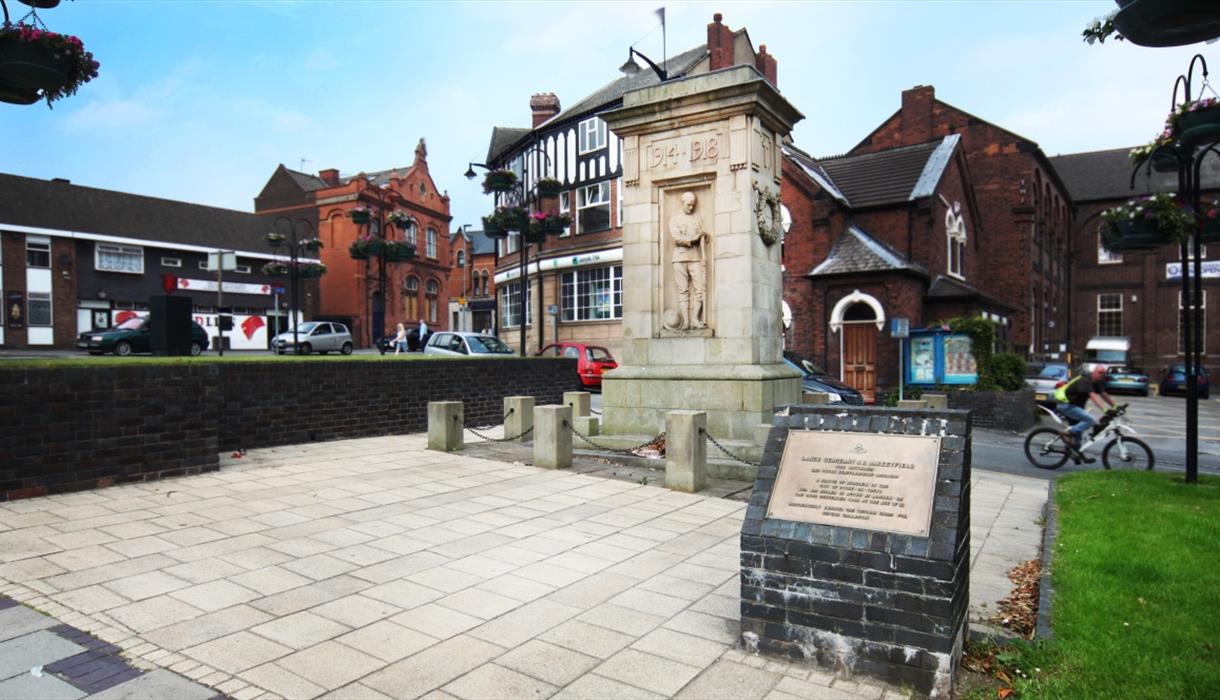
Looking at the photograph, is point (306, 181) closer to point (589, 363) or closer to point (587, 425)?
point (589, 363)

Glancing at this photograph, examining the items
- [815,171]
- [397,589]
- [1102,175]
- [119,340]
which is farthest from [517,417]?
[1102,175]

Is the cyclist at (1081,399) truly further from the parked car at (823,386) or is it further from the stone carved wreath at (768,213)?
the stone carved wreath at (768,213)

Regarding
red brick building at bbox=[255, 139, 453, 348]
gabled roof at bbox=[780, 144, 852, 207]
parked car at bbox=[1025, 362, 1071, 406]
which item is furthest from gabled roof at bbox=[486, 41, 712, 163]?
parked car at bbox=[1025, 362, 1071, 406]

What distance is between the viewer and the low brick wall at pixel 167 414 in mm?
7395

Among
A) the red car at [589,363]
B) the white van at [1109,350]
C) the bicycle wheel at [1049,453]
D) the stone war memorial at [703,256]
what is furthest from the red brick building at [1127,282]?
the stone war memorial at [703,256]

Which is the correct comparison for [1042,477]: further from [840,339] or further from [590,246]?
[590,246]

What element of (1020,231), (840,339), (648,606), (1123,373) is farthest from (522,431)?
(1123,373)

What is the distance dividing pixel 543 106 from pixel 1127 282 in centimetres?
4152

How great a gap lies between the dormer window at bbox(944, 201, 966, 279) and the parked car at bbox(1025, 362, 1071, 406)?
17.3 feet

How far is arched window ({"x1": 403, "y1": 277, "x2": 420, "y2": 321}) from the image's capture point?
5400 cm

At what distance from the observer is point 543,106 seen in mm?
40062

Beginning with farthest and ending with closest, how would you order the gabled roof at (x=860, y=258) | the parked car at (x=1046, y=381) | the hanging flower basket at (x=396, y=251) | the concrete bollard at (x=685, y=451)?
the gabled roof at (x=860, y=258) < the hanging flower basket at (x=396, y=251) < the parked car at (x=1046, y=381) < the concrete bollard at (x=685, y=451)

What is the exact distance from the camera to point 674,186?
10.8m

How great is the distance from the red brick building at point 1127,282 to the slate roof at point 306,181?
55.8m
